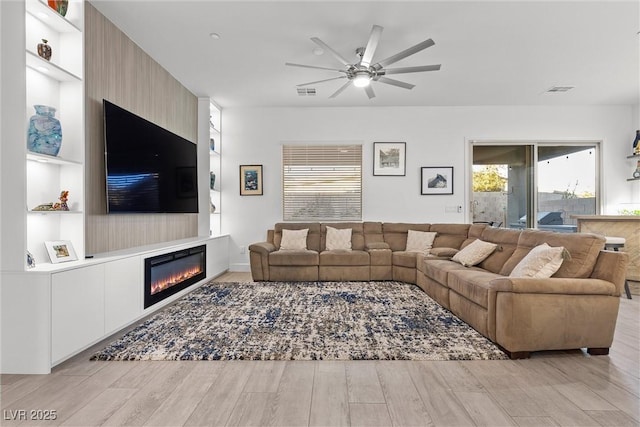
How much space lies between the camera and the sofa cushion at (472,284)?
2631 millimetres

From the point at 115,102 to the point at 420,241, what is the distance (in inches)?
174

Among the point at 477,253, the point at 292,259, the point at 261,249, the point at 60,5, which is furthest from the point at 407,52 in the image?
the point at 261,249

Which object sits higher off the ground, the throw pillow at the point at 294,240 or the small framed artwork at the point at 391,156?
the small framed artwork at the point at 391,156

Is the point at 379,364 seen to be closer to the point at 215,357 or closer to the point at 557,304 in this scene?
the point at 215,357

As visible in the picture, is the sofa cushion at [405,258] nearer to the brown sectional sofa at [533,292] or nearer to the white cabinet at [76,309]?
the brown sectional sofa at [533,292]

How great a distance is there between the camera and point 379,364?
7.28 feet

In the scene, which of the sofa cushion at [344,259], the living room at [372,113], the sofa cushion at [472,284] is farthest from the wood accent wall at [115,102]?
the sofa cushion at [472,284]

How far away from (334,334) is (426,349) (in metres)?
0.74

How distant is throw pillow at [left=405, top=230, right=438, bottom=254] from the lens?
5078mm

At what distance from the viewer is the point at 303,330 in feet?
9.21

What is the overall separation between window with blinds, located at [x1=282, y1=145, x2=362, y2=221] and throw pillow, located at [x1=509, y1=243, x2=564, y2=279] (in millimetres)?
3295

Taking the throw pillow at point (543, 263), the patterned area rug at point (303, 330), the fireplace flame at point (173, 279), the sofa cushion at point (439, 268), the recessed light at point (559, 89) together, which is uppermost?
the recessed light at point (559, 89)

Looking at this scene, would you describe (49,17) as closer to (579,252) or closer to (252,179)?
(252,179)

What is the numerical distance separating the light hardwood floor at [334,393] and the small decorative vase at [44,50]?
221 centimetres
